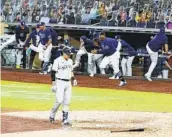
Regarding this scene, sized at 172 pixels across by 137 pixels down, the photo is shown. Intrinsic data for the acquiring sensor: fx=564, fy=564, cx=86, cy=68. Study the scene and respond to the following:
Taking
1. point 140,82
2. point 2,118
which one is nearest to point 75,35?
point 140,82

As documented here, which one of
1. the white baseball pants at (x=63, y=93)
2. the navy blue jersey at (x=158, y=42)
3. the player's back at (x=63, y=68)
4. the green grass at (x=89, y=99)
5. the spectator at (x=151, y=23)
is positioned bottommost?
the green grass at (x=89, y=99)

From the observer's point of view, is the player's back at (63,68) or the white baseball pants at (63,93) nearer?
the white baseball pants at (63,93)

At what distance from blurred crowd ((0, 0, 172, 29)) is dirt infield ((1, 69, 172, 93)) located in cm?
542

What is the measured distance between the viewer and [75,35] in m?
29.2

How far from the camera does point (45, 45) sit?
21.8 meters

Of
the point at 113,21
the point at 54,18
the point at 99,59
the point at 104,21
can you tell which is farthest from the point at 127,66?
the point at 54,18

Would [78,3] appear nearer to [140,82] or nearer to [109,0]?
[109,0]

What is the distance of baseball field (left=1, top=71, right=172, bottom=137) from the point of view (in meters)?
11.1

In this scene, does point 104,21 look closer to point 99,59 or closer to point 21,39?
point 21,39

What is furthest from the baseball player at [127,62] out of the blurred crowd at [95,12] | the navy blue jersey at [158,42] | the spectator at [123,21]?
the spectator at [123,21]

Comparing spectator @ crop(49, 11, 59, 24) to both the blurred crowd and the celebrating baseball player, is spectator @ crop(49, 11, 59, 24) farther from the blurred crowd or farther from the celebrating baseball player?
the celebrating baseball player

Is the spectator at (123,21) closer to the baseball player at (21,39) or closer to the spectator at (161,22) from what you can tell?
the spectator at (161,22)

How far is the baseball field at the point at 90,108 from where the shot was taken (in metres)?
11.1

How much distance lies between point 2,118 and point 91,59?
9.24m
